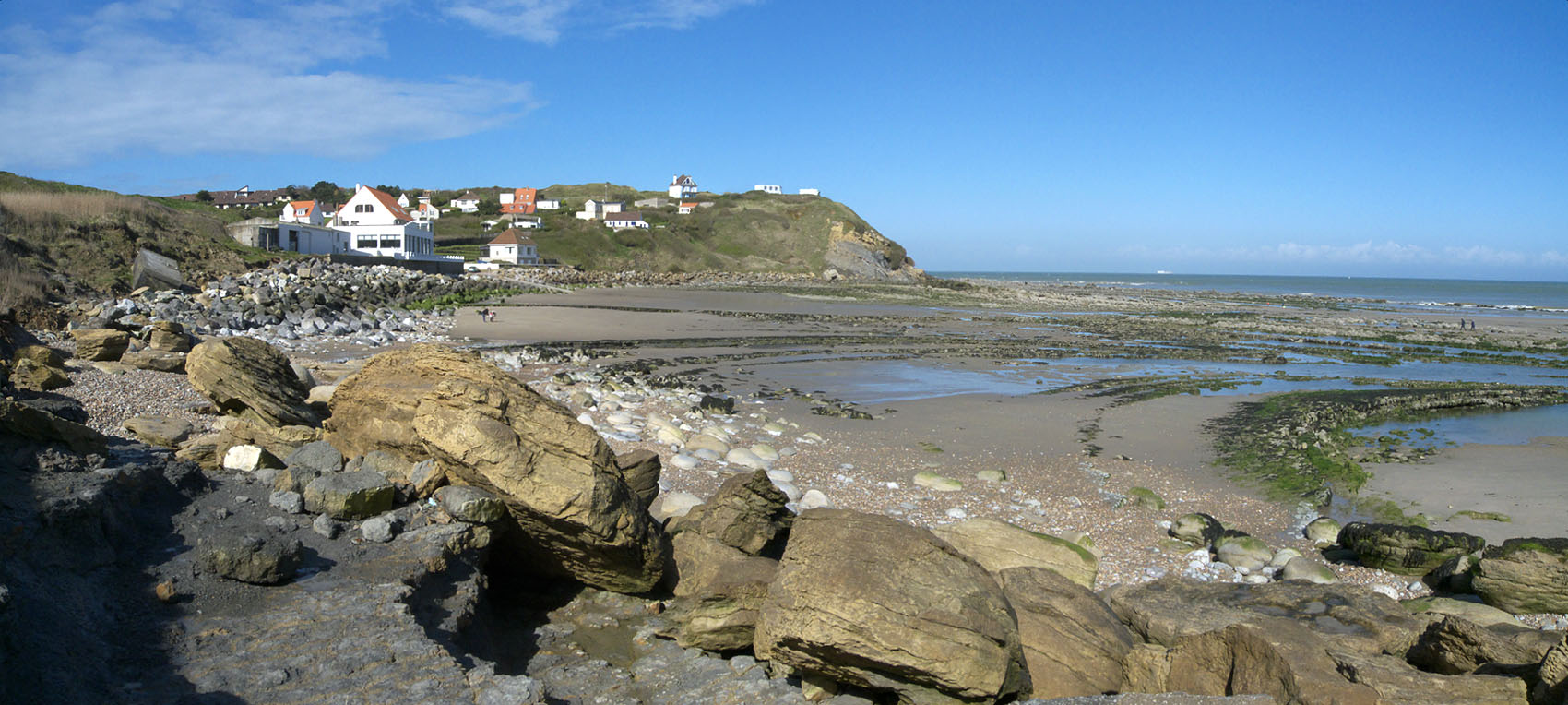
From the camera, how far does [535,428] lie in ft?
24.0

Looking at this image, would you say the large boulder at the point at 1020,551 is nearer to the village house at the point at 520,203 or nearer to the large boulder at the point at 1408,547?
Result: the large boulder at the point at 1408,547

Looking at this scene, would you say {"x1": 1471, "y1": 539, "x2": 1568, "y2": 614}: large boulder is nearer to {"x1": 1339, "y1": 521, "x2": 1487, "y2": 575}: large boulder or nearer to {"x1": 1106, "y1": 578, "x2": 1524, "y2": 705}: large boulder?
{"x1": 1339, "y1": 521, "x2": 1487, "y2": 575}: large boulder

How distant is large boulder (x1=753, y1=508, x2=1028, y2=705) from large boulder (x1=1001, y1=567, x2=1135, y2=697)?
1.34 feet

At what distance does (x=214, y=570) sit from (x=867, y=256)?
312 ft

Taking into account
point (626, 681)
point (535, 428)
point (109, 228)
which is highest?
point (109, 228)

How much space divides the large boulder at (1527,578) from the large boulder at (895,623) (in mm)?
5586

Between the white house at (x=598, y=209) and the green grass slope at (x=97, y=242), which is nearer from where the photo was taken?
the green grass slope at (x=97, y=242)

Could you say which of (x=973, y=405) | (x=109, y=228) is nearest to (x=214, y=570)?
(x=973, y=405)

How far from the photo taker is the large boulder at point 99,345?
12.1 metres

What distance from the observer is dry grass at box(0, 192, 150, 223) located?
26.9 m

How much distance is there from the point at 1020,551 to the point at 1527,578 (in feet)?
15.3

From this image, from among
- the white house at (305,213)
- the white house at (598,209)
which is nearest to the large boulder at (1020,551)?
the white house at (305,213)

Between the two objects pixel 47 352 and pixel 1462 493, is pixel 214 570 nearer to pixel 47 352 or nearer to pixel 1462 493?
pixel 47 352

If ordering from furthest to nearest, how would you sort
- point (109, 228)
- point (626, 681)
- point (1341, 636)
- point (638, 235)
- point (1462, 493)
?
1. point (638, 235)
2. point (109, 228)
3. point (1462, 493)
4. point (1341, 636)
5. point (626, 681)
